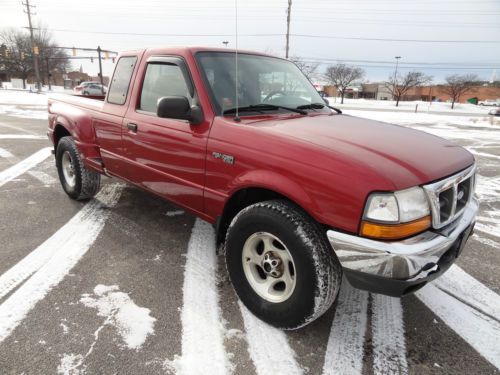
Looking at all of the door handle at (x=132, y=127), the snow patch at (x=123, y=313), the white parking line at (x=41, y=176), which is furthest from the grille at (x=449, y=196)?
the white parking line at (x=41, y=176)

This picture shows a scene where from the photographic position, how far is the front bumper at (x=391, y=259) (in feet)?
6.40

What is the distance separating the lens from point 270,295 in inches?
101

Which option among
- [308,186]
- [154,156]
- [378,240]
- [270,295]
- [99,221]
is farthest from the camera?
[99,221]

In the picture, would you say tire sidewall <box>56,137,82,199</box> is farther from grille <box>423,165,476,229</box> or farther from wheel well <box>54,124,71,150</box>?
grille <box>423,165,476,229</box>

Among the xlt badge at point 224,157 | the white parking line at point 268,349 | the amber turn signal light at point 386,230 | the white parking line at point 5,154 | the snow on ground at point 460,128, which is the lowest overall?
the snow on ground at point 460,128

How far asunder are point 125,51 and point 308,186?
9.34 ft

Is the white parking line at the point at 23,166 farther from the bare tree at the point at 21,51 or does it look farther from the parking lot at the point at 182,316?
the bare tree at the point at 21,51

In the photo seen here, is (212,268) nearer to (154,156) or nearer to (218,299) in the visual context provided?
(218,299)

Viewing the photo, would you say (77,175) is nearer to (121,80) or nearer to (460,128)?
(121,80)

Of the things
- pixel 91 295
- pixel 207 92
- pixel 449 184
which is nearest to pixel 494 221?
pixel 449 184

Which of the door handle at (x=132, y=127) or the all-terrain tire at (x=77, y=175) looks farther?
the all-terrain tire at (x=77, y=175)

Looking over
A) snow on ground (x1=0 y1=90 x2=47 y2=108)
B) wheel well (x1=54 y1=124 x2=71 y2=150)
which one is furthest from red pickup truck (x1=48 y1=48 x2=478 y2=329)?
snow on ground (x1=0 y1=90 x2=47 y2=108)

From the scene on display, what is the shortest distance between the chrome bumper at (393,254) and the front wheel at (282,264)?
0.54 ft

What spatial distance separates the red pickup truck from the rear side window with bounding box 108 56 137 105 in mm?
26
